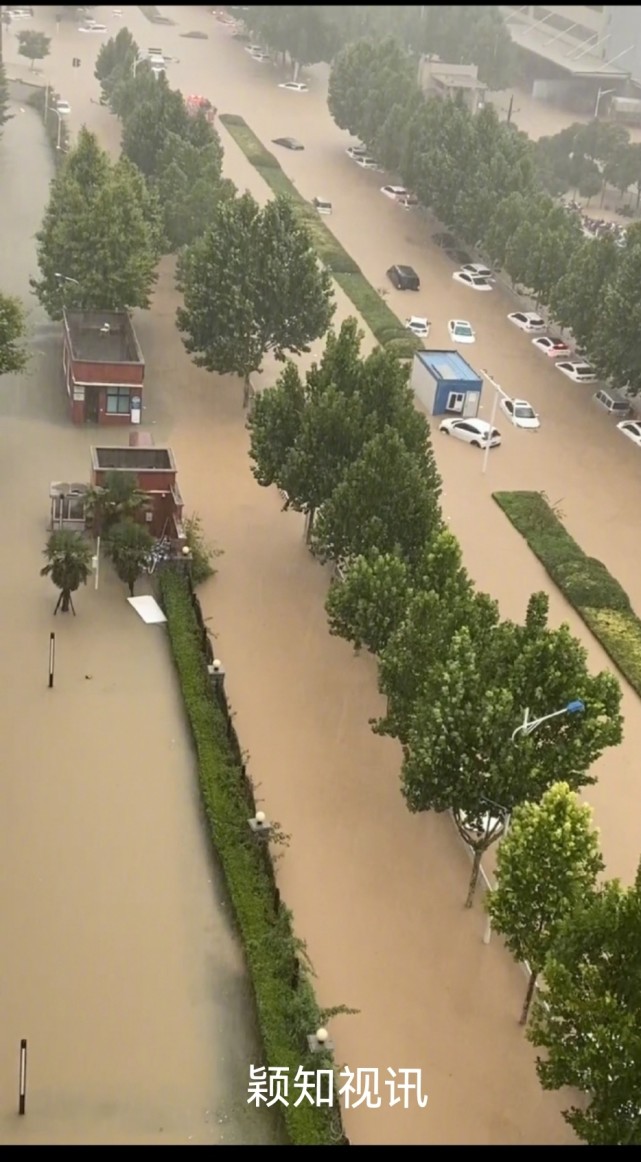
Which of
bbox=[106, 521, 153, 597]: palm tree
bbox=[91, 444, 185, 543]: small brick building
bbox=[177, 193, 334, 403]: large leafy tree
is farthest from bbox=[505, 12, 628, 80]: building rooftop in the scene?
bbox=[106, 521, 153, 597]: palm tree

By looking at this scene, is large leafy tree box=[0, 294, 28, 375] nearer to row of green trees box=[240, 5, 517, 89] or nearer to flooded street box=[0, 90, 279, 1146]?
flooded street box=[0, 90, 279, 1146]

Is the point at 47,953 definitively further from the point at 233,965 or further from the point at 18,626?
the point at 18,626

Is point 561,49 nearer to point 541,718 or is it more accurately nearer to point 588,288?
point 588,288

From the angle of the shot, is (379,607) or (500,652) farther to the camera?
(379,607)

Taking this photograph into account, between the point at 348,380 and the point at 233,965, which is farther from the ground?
the point at 348,380

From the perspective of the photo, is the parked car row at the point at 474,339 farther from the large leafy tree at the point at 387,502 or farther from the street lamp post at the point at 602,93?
the street lamp post at the point at 602,93
